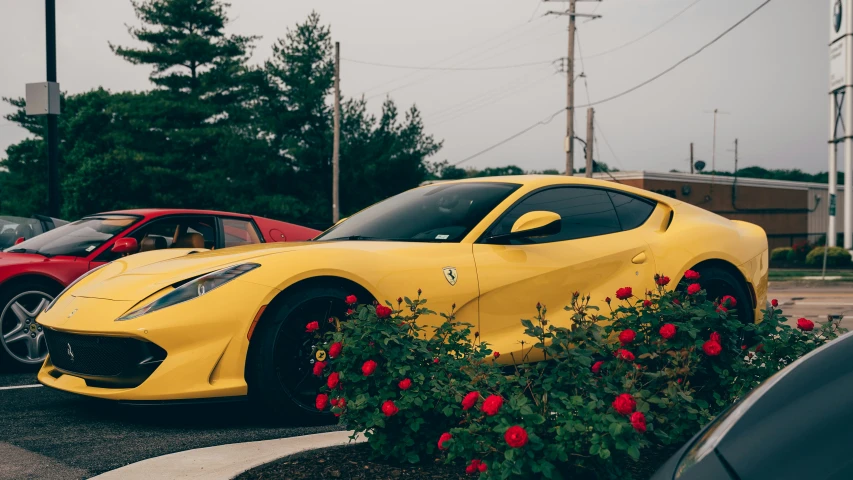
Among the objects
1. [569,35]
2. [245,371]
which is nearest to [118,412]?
[245,371]

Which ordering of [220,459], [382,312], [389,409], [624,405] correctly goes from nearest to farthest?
[624,405] → [389,409] → [382,312] → [220,459]

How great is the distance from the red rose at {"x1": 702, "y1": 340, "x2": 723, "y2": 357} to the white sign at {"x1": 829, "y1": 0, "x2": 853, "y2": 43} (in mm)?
38755

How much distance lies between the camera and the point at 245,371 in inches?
179

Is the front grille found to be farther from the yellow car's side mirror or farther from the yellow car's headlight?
the yellow car's side mirror

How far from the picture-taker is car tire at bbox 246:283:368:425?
452cm

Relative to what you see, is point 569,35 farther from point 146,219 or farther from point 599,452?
point 599,452

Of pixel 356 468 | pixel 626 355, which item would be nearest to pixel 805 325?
pixel 626 355

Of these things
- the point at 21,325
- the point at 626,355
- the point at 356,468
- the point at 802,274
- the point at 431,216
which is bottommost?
the point at 802,274

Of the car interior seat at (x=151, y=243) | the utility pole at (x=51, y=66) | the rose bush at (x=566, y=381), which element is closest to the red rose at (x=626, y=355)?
the rose bush at (x=566, y=381)

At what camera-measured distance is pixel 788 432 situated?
1.56 metres

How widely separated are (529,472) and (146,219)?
5597 mm

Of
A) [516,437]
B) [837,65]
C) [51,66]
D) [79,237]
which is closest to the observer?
[516,437]

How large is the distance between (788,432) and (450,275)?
3.49m

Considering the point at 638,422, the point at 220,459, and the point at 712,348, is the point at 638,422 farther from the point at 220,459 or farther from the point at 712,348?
the point at 220,459
